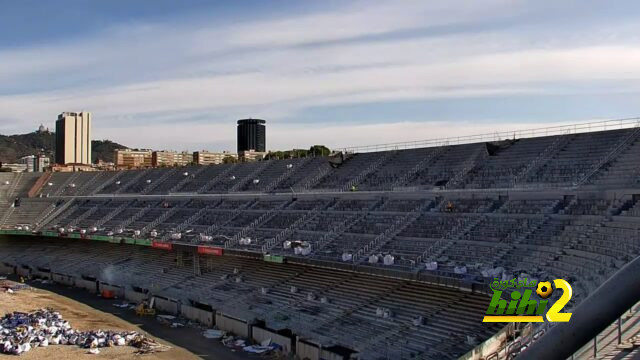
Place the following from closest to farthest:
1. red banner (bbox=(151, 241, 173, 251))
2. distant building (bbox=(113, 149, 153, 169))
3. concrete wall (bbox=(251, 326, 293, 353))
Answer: concrete wall (bbox=(251, 326, 293, 353)) → red banner (bbox=(151, 241, 173, 251)) → distant building (bbox=(113, 149, 153, 169))

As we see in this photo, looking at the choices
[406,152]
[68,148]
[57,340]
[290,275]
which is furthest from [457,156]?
[68,148]

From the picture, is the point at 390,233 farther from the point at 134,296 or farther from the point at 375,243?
the point at 134,296

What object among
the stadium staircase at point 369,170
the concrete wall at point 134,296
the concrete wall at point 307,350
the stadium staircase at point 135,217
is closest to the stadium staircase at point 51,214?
the stadium staircase at point 135,217

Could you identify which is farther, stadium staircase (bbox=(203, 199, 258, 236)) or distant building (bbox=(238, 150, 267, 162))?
distant building (bbox=(238, 150, 267, 162))

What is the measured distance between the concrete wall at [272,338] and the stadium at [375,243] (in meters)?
0.11

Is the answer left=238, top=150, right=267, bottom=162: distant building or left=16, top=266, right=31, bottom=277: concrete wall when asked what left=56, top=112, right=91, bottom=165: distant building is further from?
left=16, top=266, right=31, bottom=277: concrete wall

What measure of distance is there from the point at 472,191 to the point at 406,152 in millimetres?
12090

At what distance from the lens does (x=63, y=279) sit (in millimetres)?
49531

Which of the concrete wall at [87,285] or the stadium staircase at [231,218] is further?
the stadium staircase at [231,218]

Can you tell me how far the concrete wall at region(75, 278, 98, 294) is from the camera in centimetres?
4552

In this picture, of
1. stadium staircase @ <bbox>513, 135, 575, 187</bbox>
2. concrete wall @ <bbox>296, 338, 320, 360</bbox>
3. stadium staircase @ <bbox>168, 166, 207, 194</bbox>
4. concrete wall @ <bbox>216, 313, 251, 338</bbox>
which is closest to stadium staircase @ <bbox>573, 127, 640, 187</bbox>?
stadium staircase @ <bbox>513, 135, 575, 187</bbox>

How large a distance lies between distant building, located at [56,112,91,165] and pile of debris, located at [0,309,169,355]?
→ 142m

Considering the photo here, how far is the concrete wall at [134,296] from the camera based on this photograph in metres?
40.5

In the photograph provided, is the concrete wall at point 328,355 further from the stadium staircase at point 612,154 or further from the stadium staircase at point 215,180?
the stadium staircase at point 215,180
